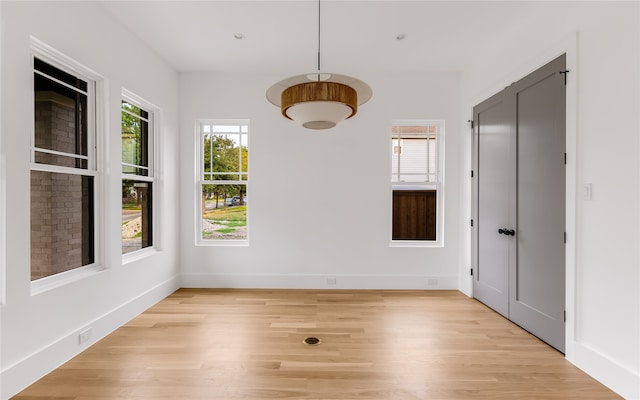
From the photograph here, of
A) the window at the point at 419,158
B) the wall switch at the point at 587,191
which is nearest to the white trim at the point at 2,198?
the window at the point at 419,158

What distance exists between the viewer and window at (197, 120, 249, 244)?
168 inches

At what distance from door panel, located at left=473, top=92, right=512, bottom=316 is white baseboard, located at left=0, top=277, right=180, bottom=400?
13.0 ft

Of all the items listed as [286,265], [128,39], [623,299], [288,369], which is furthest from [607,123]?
[128,39]

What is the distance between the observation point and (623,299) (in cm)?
198

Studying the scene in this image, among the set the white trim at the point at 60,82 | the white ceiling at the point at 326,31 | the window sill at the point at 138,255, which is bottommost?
the window sill at the point at 138,255

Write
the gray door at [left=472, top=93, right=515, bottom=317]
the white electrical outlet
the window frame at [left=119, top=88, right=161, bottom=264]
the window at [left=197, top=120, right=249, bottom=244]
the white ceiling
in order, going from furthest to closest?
1. the window at [left=197, top=120, right=249, bottom=244]
2. the window frame at [left=119, top=88, right=161, bottom=264]
3. the gray door at [left=472, top=93, right=515, bottom=317]
4. the white ceiling
5. the white electrical outlet

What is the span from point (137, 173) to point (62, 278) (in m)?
1.43

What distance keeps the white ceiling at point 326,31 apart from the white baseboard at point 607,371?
284 centimetres

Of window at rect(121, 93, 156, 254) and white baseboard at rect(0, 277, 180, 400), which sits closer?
white baseboard at rect(0, 277, 180, 400)

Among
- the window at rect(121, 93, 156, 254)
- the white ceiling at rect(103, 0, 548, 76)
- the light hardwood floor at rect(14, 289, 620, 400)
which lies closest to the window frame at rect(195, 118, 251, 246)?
the window at rect(121, 93, 156, 254)

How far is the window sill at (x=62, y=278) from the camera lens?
7.11 feet

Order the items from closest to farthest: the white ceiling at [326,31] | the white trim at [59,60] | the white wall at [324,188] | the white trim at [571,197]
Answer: the white trim at [59,60]
the white trim at [571,197]
the white ceiling at [326,31]
the white wall at [324,188]

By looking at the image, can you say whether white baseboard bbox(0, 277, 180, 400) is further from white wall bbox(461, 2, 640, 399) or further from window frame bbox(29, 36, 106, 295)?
white wall bbox(461, 2, 640, 399)

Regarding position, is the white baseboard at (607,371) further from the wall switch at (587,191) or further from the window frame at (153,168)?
the window frame at (153,168)
